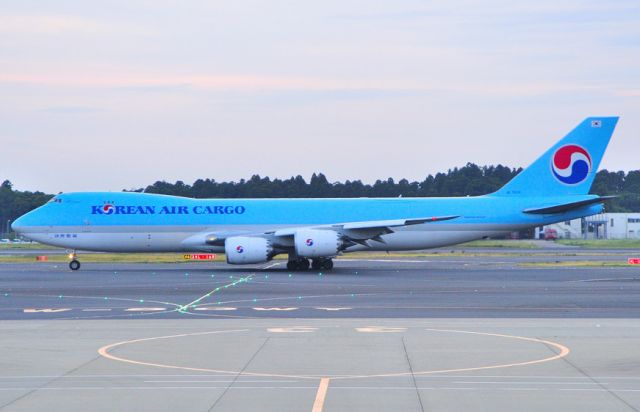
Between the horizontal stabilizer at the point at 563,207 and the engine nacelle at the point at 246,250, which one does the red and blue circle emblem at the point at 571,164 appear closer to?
the horizontal stabilizer at the point at 563,207

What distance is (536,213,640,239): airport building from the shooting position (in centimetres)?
11706

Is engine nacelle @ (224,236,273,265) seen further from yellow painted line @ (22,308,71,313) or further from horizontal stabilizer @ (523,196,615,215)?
yellow painted line @ (22,308,71,313)

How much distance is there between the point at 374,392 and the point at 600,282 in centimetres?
2415

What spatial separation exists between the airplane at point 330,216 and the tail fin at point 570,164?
5cm

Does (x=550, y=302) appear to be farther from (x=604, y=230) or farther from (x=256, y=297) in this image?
(x=604, y=230)

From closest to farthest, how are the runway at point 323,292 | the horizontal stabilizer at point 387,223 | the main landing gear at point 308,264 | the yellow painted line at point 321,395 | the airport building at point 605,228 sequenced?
the yellow painted line at point 321,395
the runway at point 323,292
the horizontal stabilizer at point 387,223
the main landing gear at point 308,264
the airport building at point 605,228

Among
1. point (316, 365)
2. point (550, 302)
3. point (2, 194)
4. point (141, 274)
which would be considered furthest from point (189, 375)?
point (2, 194)

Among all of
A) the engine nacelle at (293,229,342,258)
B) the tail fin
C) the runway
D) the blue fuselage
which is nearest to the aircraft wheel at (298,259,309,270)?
the runway

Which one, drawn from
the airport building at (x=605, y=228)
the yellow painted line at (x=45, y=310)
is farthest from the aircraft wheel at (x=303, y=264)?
the airport building at (x=605, y=228)

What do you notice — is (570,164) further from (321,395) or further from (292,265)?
(321,395)

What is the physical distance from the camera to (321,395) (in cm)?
1225

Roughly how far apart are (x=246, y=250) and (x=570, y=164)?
16.6m

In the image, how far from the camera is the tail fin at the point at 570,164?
48469mm

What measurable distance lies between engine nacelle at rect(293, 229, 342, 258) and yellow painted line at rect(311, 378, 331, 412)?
30.9 m
